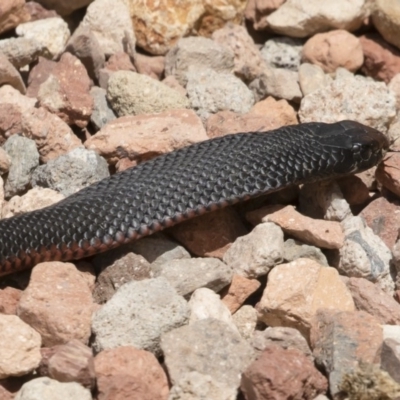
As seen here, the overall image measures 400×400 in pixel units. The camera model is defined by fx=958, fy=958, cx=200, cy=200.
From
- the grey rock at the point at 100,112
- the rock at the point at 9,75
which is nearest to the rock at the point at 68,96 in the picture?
the grey rock at the point at 100,112

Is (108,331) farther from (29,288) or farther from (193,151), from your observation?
(193,151)

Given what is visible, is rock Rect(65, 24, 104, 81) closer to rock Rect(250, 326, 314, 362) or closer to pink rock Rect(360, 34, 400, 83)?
pink rock Rect(360, 34, 400, 83)

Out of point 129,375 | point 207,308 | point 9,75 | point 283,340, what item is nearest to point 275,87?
point 9,75

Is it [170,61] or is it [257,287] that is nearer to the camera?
[257,287]

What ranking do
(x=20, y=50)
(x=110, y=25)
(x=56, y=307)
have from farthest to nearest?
1. (x=110, y=25)
2. (x=20, y=50)
3. (x=56, y=307)

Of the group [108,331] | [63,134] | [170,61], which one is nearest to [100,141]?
[63,134]

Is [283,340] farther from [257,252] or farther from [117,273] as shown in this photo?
[117,273]
